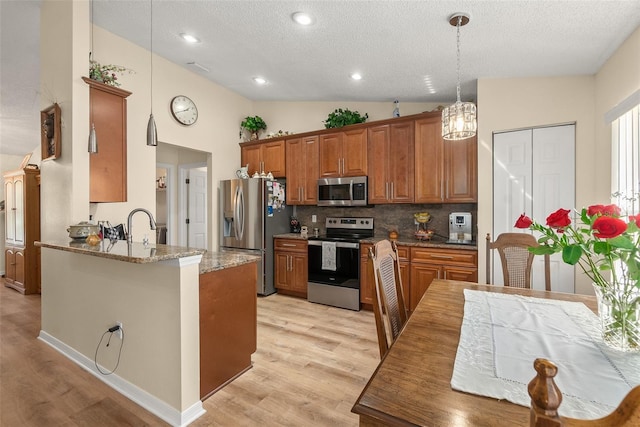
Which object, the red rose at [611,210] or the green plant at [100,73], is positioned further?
the green plant at [100,73]

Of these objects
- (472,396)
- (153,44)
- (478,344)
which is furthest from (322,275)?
(153,44)

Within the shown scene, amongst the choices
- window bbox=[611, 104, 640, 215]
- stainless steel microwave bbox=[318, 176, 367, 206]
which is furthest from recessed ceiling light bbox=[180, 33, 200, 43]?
window bbox=[611, 104, 640, 215]

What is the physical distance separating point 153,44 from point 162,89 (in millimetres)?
496

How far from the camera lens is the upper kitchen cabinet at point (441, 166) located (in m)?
3.31

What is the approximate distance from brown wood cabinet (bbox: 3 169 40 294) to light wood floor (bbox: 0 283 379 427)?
1.71 metres

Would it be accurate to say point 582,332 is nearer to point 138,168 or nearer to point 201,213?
point 138,168

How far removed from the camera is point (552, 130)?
114 inches

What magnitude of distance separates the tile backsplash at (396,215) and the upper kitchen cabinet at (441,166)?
1.10 ft

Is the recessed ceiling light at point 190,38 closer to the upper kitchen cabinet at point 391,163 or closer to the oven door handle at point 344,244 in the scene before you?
the upper kitchen cabinet at point 391,163

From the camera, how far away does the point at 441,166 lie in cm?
344

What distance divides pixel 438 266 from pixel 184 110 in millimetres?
3715

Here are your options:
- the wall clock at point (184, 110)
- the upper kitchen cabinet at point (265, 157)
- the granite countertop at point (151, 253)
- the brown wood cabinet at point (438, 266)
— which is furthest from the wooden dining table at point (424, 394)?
the wall clock at point (184, 110)

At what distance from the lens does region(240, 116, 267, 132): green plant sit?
468cm

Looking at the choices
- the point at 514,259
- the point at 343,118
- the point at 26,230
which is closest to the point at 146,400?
the point at 514,259
